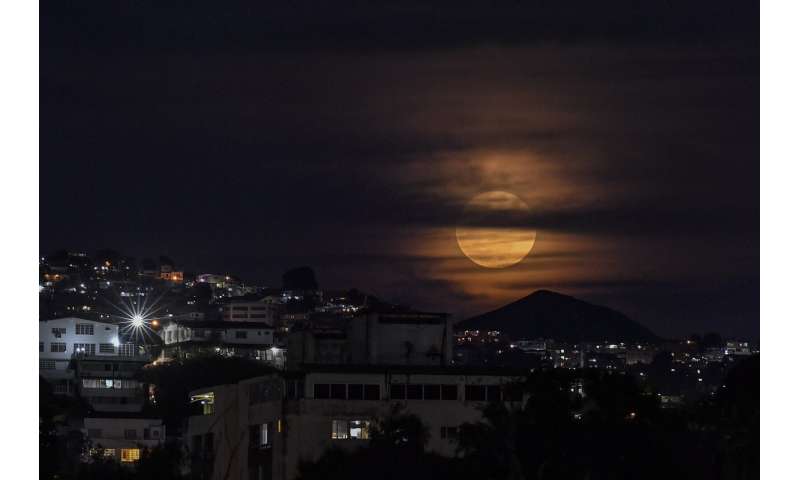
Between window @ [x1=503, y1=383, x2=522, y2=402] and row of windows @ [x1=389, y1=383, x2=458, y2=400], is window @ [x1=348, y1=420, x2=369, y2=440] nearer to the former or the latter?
row of windows @ [x1=389, y1=383, x2=458, y2=400]

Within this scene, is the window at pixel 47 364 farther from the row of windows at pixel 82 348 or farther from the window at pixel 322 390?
the window at pixel 322 390

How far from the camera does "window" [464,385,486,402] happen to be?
1905 centimetres

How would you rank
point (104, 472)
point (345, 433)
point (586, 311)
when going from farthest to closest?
point (586, 311)
point (345, 433)
point (104, 472)

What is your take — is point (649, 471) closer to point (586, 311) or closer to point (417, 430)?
point (417, 430)

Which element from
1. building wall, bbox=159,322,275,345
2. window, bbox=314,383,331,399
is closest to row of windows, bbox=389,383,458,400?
window, bbox=314,383,331,399

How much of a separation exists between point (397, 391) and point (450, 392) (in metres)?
0.73

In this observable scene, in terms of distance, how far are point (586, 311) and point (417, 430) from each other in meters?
48.7

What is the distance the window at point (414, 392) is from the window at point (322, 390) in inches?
43.8

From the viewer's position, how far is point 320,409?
1869 centimetres

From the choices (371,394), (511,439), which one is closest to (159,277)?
(371,394)

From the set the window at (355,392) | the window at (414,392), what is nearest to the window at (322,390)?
the window at (355,392)

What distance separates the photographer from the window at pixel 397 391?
1912 centimetres
